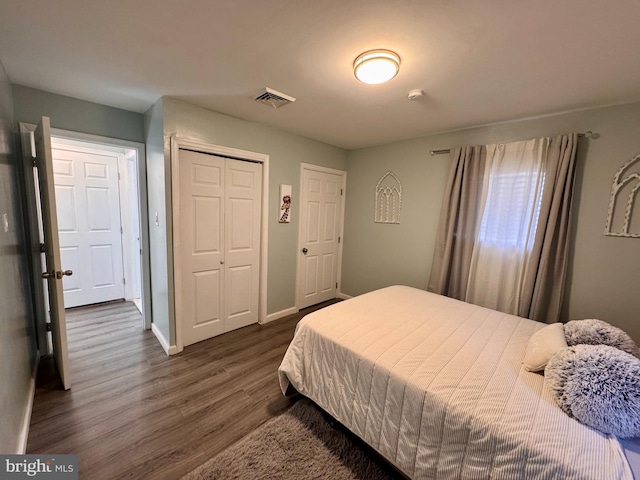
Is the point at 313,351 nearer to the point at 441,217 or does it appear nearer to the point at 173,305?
the point at 173,305

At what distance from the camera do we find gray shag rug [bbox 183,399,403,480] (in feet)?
4.63

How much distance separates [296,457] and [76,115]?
3.24 metres

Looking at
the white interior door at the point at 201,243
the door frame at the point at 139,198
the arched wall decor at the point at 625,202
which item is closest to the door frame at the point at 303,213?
the white interior door at the point at 201,243

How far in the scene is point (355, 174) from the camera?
12.7 feet

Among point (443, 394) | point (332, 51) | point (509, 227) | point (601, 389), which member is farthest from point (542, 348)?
point (332, 51)

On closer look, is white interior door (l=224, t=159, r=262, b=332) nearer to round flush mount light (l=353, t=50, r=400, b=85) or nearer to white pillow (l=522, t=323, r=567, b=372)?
round flush mount light (l=353, t=50, r=400, b=85)

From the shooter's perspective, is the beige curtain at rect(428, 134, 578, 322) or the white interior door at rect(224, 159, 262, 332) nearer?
the beige curtain at rect(428, 134, 578, 322)

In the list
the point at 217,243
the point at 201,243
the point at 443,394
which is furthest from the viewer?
the point at 217,243

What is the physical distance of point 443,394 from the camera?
1.19 metres

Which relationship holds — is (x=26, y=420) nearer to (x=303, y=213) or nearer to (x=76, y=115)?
(x=76, y=115)

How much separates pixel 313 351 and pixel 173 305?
1553 mm

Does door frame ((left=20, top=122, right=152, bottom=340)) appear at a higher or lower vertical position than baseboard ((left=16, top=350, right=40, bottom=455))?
higher

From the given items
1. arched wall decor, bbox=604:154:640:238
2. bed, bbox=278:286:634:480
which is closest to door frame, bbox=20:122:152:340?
bed, bbox=278:286:634:480

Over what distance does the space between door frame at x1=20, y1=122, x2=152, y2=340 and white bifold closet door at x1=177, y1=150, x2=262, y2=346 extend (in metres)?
0.62
